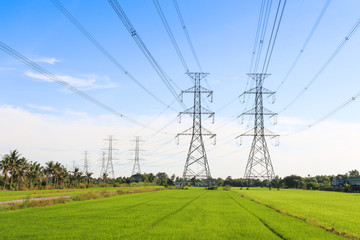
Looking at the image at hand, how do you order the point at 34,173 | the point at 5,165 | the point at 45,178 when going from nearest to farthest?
the point at 5,165 < the point at 34,173 < the point at 45,178

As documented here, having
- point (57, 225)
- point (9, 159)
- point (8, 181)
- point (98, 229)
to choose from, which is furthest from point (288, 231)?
point (8, 181)

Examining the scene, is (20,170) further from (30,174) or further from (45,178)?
(45,178)

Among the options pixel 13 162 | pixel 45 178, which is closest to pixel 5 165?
pixel 13 162

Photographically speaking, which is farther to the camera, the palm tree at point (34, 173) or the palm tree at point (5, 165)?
the palm tree at point (34, 173)

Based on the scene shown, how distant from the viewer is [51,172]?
12888cm

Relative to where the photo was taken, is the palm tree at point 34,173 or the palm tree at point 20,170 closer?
the palm tree at point 20,170

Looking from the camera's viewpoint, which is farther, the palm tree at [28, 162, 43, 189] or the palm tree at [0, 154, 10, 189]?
the palm tree at [28, 162, 43, 189]

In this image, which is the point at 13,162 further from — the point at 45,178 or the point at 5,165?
the point at 45,178

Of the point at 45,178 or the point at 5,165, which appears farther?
the point at 45,178

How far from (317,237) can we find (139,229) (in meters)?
11.1

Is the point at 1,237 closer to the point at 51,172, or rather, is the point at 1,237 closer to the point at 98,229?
the point at 98,229

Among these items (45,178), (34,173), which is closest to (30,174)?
(34,173)

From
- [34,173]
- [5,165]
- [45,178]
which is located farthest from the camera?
[45,178]

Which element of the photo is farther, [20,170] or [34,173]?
[34,173]
